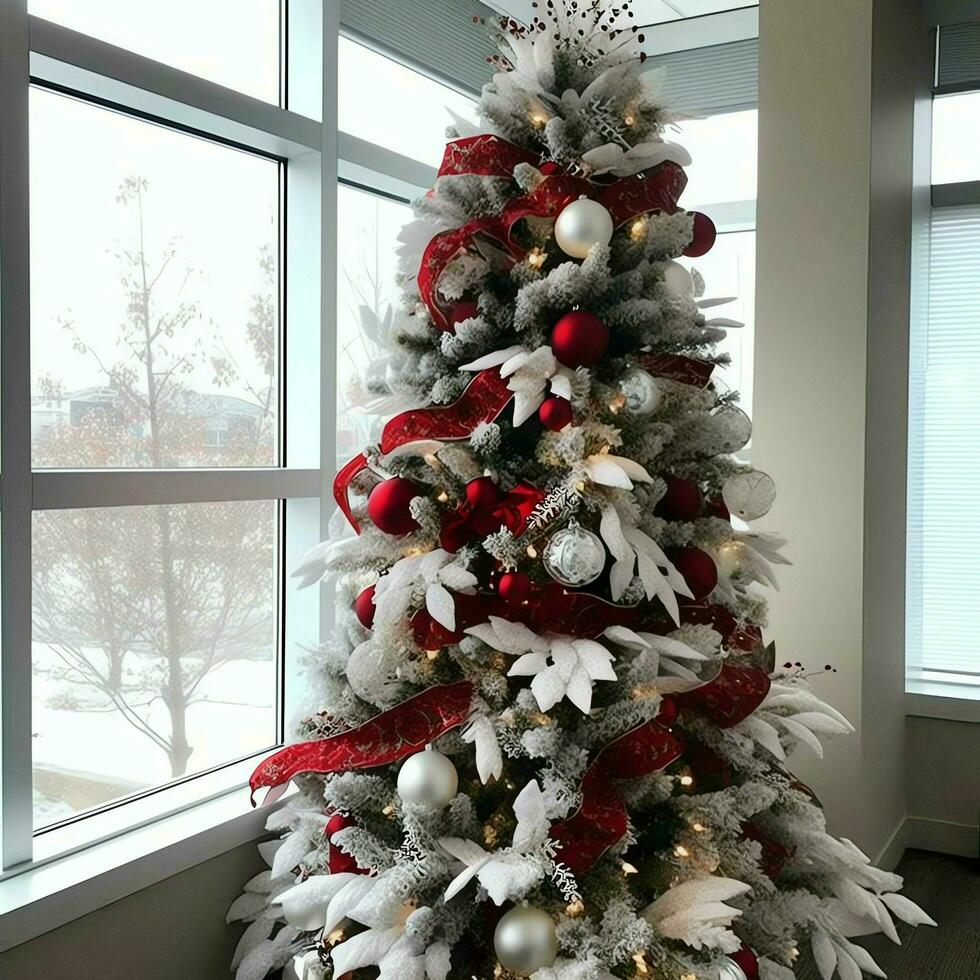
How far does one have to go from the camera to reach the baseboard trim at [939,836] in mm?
Answer: 3371

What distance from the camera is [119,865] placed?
177 centimetres

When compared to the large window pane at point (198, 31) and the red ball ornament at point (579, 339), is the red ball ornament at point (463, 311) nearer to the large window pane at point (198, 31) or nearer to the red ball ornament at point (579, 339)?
the red ball ornament at point (579, 339)

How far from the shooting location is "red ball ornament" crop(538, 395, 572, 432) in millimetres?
1637

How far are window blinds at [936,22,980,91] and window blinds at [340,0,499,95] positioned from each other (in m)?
1.54

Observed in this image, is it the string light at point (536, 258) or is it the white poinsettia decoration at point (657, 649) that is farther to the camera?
the string light at point (536, 258)

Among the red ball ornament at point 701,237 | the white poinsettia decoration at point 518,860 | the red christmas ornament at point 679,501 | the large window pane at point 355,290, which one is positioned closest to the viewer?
the white poinsettia decoration at point 518,860

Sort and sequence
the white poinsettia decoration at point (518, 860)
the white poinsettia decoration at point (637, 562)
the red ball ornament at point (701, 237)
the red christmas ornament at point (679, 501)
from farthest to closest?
1. the red ball ornament at point (701, 237)
2. the red christmas ornament at point (679, 501)
3. the white poinsettia decoration at point (637, 562)
4. the white poinsettia decoration at point (518, 860)

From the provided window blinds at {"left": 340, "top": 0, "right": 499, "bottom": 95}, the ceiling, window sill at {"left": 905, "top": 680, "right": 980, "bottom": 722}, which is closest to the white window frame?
window blinds at {"left": 340, "top": 0, "right": 499, "bottom": 95}

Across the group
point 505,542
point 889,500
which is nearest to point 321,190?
point 505,542

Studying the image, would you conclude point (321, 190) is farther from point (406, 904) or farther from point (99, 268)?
point (406, 904)

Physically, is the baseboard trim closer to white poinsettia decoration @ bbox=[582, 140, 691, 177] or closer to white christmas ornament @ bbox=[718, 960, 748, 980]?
white christmas ornament @ bbox=[718, 960, 748, 980]

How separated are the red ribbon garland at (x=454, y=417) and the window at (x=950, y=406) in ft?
7.59

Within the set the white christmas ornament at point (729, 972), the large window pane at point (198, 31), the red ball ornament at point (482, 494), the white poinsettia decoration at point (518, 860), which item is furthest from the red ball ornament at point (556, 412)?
the large window pane at point (198, 31)

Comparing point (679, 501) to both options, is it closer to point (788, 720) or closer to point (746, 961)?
point (788, 720)
